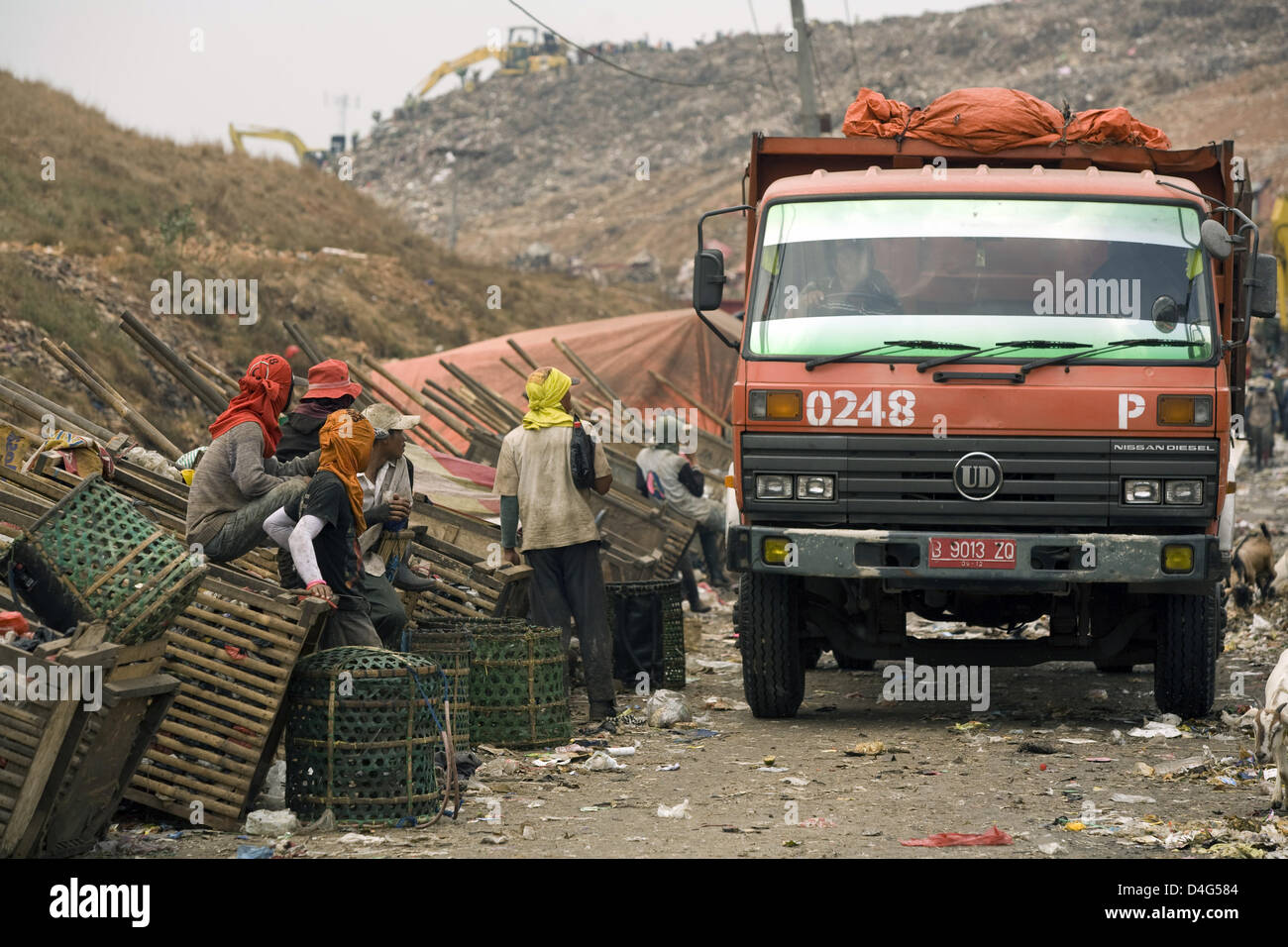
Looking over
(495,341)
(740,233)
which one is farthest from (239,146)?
(740,233)

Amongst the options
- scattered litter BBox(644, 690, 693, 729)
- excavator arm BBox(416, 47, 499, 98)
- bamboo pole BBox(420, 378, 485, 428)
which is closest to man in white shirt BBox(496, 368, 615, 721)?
scattered litter BBox(644, 690, 693, 729)

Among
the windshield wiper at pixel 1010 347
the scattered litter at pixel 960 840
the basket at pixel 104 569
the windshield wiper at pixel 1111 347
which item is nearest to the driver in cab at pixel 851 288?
the windshield wiper at pixel 1010 347

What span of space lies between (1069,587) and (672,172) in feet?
219

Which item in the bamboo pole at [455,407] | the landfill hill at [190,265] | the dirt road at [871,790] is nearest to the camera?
the dirt road at [871,790]

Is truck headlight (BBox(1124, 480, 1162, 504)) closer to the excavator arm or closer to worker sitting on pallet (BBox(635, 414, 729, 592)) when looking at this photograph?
worker sitting on pallet (BBox(635, 414, 729, 592))

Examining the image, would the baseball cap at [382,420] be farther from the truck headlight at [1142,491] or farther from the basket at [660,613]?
the truck headlight at [1142,491]

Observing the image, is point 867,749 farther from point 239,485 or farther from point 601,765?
point 239,485

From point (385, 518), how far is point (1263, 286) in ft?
14.6

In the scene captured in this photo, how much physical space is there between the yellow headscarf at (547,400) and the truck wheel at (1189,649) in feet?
11.1

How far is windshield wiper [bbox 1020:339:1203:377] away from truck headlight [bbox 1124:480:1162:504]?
0.64m

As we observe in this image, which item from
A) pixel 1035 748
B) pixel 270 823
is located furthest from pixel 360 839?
pixel 1035 748

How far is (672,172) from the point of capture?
73.5m

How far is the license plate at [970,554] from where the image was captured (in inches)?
303

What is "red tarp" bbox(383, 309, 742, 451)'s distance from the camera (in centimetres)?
1962
